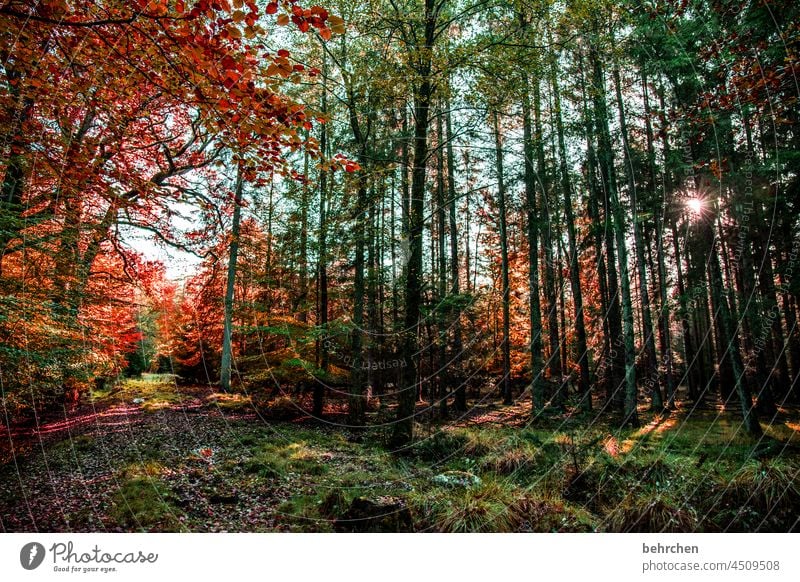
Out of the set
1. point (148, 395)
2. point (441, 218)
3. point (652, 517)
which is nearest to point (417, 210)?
point (441, 218)

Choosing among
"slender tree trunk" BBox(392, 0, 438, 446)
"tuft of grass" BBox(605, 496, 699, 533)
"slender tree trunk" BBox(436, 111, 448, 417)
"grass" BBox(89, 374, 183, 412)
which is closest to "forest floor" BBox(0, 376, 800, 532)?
"tuft of grass" BBox(605, 496, 699, 533)

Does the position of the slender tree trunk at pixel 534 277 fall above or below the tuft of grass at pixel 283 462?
above

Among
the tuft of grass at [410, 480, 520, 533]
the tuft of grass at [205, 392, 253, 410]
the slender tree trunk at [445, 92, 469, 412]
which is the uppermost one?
the slender tree trunk at [445, 92, 469, 412]

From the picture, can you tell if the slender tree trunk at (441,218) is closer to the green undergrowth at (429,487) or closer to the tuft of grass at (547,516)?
the green undergrowth at (429,487)

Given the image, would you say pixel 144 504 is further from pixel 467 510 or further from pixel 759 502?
pixel 759 502

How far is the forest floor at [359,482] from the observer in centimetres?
393

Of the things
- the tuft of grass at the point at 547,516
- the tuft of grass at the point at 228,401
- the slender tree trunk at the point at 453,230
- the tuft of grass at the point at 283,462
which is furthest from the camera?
the tuft of grass at the point at 228,401

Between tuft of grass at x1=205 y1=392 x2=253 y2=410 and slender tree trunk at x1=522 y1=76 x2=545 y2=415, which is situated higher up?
slender tree trunk at x1=522 y1=76 x2=545 y2=415

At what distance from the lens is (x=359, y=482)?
505 centimetres

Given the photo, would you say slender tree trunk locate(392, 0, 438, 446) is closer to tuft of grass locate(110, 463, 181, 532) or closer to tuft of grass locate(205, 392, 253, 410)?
tuft of grass locate(110, 463, 181, 532)

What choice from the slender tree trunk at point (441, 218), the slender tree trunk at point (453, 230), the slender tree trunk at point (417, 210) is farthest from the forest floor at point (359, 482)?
the slender tree trunk at point (453, 230)

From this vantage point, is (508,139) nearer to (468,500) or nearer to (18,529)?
(468,500)

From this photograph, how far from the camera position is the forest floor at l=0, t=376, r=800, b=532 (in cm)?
393

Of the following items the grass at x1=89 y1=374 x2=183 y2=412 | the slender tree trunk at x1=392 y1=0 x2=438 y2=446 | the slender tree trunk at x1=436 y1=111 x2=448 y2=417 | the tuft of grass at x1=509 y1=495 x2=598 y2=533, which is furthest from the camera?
the grass at x1=89 y1=374 x2=183 y2=412
